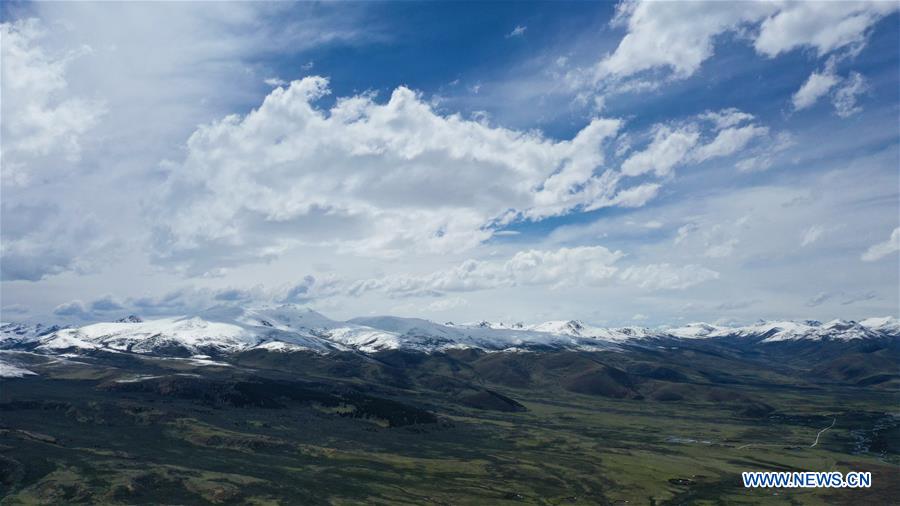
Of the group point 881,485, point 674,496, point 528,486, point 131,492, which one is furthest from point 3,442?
point 881,485

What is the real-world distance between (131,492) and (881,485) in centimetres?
22883

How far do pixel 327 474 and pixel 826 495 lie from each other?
508 feet

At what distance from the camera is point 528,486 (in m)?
190

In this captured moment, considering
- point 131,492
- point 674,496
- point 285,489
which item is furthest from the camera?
point 674,496

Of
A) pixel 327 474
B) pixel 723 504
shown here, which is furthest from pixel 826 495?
pixel 327 474

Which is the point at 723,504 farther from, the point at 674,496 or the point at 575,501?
the point at 575,501

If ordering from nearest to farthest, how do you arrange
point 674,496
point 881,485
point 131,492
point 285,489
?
point 131,492 < point 285,489 < point 674,496 < point 881,485

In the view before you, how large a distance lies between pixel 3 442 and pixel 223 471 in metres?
76.9

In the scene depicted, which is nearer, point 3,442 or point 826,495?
point 826,495

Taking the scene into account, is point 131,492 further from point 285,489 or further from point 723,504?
point 723,504

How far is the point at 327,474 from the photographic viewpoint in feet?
634

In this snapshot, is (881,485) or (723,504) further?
(881,485)

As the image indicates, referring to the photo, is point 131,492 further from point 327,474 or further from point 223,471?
point 327,474

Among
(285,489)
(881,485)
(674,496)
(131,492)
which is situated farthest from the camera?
(881,485)
